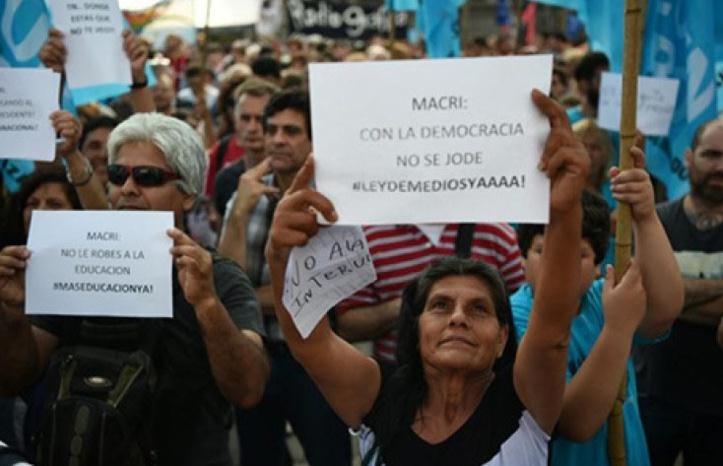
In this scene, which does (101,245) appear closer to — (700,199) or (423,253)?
(423,253)

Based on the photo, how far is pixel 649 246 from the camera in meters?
3.40

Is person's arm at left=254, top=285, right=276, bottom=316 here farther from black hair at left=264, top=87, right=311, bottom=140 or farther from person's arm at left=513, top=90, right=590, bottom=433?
person's arm at left=513, top=90, right=590, bottom=433

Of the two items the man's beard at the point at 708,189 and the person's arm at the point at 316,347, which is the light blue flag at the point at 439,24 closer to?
the man's beard at the point at 708,189

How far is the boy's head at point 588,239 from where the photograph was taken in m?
3.89

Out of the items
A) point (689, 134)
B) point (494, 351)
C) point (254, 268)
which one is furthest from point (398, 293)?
point (689, 134)

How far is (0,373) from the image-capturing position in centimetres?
359

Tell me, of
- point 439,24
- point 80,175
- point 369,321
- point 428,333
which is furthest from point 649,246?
point 439,24

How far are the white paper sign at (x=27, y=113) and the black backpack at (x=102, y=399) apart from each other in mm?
980

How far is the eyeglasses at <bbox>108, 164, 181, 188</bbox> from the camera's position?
3.75 meters

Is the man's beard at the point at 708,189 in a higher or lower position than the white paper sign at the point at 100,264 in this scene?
lower

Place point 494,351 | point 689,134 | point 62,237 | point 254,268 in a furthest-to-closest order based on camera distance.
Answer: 1. point 689,134
2. point 254,268
3. point 62,237
4. point 494,351

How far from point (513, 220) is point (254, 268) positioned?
2589 mm

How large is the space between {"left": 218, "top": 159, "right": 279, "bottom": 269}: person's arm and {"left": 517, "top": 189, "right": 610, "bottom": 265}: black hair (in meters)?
1.39

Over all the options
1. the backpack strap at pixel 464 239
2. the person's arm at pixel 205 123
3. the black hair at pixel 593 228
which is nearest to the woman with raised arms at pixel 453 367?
the black hair at pixel 593 228
